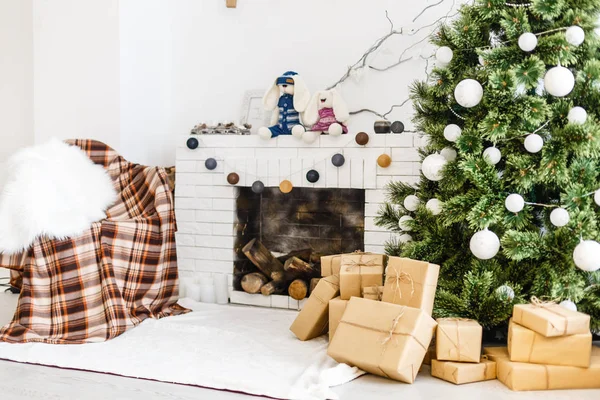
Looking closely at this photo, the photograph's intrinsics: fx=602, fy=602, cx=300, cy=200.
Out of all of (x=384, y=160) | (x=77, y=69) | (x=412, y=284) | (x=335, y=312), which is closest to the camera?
(x=412, y=284)

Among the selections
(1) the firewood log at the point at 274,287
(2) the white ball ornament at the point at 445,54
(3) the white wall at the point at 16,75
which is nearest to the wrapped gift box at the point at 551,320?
(2) the white ball ornament at the point at 445,54

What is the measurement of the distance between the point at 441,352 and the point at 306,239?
4.39 feet

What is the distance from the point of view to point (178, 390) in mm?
1989

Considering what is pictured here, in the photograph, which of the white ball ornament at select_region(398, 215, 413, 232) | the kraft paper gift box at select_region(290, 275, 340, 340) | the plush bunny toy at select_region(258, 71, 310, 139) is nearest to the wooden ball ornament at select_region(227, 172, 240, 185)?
the plush bunny toy at select_region(258, 71, 310, 139)

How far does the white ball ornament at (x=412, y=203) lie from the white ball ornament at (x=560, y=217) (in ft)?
1.84

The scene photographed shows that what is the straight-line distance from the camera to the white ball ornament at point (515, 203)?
2.13m

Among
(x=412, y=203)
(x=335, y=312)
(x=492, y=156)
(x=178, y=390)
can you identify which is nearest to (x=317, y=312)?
(x=335, y=312)

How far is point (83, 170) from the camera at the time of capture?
284 centimetres

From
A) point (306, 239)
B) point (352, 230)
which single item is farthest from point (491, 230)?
point (306, 239)

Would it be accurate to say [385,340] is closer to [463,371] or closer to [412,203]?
[463,371]

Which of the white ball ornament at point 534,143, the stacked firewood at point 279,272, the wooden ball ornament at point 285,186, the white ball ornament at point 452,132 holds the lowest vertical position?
the stacked firewood at point 279,272

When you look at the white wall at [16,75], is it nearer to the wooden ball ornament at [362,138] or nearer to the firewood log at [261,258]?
the firewood log at [261,258]

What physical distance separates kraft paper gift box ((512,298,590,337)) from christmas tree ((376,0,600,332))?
119mm

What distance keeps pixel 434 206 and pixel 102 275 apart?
145cm
